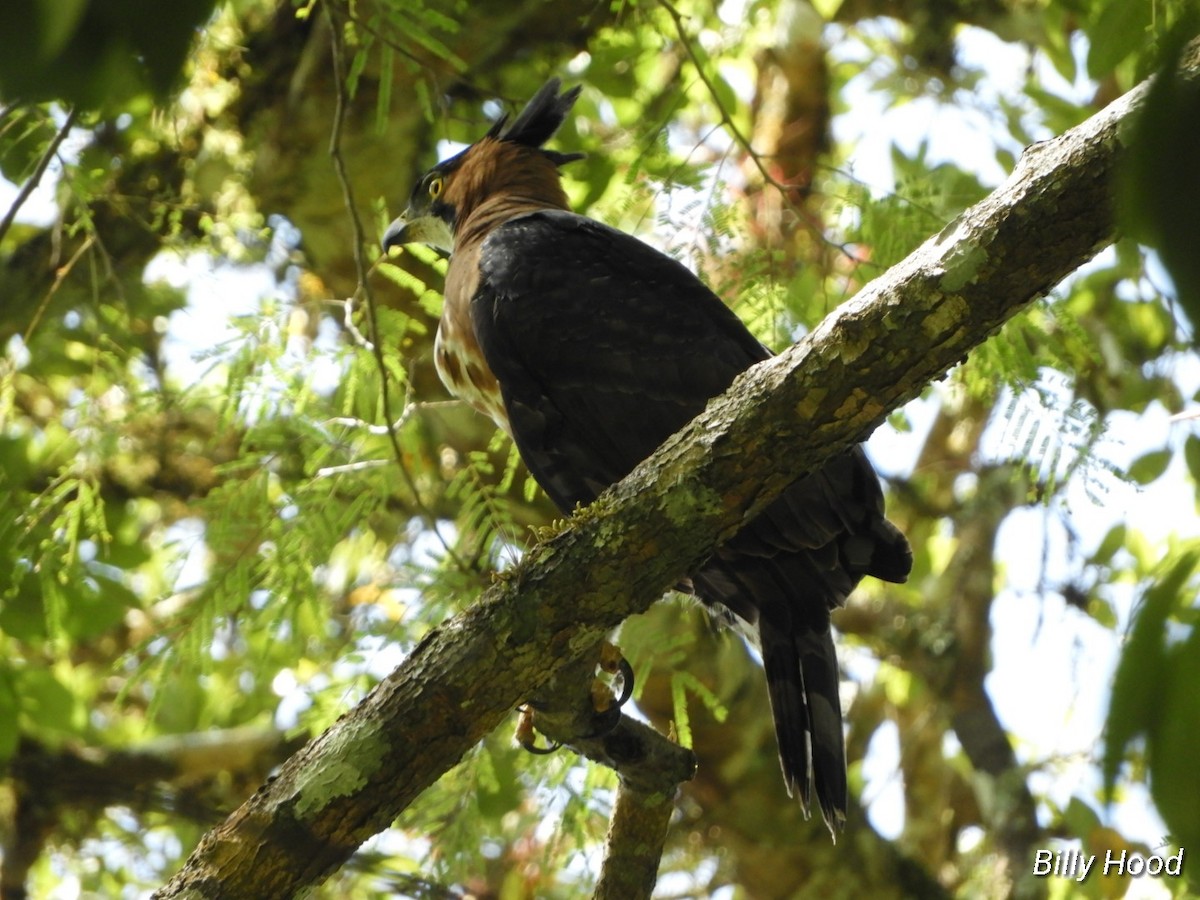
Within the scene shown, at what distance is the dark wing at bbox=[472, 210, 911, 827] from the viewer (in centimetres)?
309

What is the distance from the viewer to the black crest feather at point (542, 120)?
13.5ft

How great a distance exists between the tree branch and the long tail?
0.93 meters

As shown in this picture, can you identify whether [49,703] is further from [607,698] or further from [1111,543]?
[1111,543]

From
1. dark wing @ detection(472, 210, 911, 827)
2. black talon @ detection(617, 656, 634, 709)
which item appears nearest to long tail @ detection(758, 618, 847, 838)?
dark wing @ detection(472, 210, 911, 827)

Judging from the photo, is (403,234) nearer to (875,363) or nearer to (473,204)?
(473,204)

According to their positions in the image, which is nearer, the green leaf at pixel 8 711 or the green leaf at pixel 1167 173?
the green leaf at pixel 1167 173

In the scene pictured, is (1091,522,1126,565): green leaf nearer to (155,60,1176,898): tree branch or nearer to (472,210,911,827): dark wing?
(472,210,911,827): dark wing

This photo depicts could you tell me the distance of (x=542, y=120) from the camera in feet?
13.8

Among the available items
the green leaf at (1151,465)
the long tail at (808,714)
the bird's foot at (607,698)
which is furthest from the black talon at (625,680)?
the green leaf at (1151,465)

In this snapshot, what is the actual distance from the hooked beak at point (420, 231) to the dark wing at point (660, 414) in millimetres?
1081

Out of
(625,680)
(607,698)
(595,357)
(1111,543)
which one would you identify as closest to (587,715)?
(607,698)

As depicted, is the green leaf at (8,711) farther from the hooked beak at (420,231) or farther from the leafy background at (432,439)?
the hooked beak at (420,231)

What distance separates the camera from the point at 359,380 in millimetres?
3814

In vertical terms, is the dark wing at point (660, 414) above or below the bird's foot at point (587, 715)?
above
